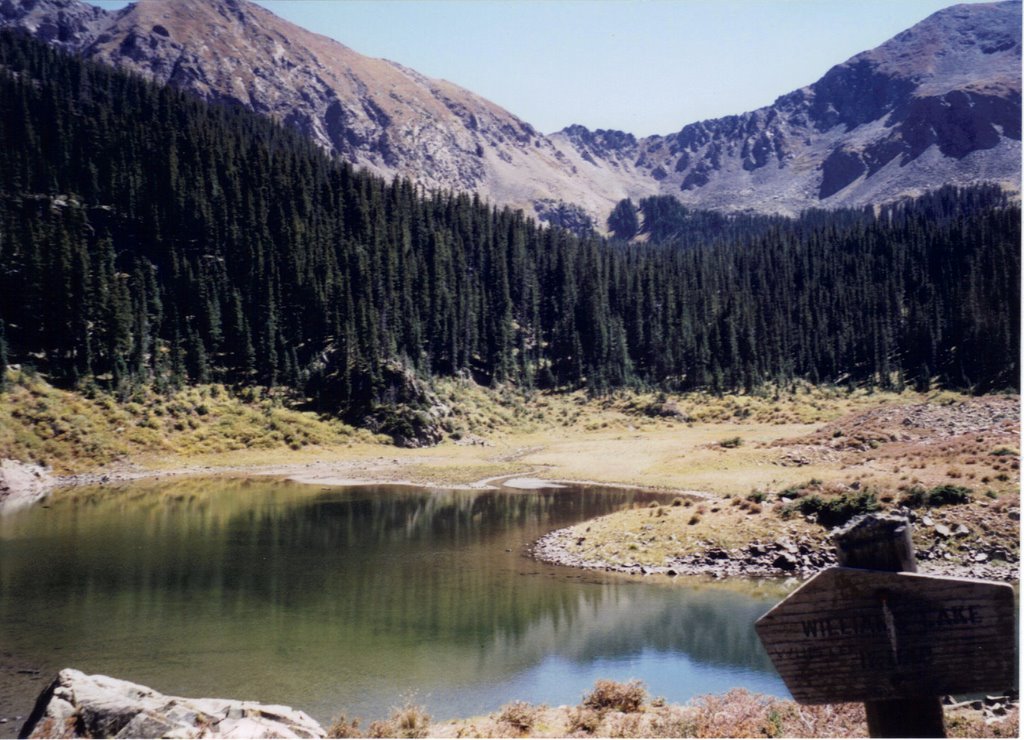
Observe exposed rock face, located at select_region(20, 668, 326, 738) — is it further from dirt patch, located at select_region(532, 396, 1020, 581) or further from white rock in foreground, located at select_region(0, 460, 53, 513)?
white rock in foreground, located at select_region(0, 460, 53, 513)

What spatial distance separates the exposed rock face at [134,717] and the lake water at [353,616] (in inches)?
214

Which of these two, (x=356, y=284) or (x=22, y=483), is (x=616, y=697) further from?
(x=356, y=284)

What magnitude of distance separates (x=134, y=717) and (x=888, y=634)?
1271cm

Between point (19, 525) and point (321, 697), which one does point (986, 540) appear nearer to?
point (321, 697)

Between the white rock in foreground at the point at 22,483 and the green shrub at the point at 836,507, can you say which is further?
the white rock in foreground at the point at 22,483

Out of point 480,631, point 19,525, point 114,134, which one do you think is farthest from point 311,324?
point 480,631

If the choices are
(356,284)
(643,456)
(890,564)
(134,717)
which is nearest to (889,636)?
(890,564)

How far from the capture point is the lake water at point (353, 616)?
67.7 feet

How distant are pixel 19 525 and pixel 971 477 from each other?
5677cm

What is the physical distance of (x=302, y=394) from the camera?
98.3 metres

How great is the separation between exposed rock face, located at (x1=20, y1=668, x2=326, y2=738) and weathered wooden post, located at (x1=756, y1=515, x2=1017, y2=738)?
402 inches

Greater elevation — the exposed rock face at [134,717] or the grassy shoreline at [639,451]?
the exposed rock face at [134,717]

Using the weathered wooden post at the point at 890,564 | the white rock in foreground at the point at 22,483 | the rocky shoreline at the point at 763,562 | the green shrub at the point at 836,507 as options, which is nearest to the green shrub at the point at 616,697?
the weathered wooden post at the point at 890,564

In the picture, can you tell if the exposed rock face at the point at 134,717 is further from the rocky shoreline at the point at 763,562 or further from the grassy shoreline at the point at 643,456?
the rocky shoreline at the point at 763,562
